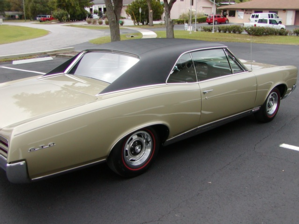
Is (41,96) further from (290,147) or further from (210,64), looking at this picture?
(290,147)

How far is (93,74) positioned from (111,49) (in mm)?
452

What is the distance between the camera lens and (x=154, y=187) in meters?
3.42

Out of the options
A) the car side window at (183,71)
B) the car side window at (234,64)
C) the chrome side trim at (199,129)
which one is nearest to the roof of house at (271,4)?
the car side window at (234,64)

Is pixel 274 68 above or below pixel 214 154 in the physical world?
above

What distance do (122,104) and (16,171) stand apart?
1182mm

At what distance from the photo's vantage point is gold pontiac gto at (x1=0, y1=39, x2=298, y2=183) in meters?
2.81

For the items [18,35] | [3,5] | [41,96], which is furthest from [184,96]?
[3,5]

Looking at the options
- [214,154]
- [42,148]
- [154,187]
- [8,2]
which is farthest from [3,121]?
[8,2]

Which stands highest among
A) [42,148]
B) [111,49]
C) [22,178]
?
[111,49]

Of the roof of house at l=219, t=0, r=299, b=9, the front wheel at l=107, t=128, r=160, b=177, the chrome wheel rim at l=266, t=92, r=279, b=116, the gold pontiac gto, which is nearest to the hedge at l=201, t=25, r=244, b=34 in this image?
the roof of house at l=219, t=0, r=299, b=9

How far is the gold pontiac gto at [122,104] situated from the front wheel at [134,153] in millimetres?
11

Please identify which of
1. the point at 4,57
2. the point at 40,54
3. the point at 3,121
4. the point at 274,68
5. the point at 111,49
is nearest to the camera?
the point at 3,121

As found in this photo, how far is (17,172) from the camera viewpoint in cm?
268

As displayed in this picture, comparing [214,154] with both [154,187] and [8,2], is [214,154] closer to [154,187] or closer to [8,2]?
[154,187]
